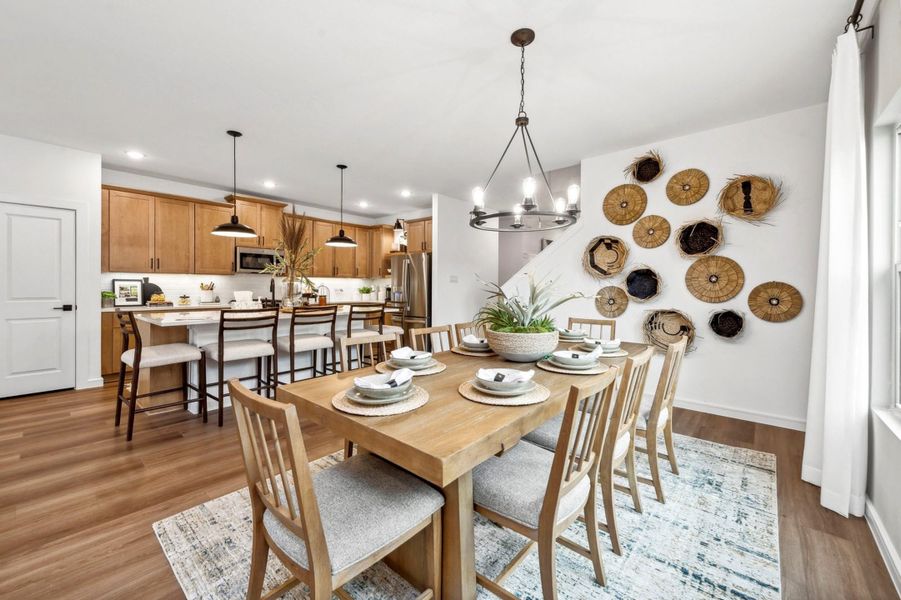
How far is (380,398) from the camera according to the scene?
4.53 feet

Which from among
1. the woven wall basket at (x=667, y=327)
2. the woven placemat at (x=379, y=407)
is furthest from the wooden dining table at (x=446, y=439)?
the woven wall basket at (x=667, y=327)

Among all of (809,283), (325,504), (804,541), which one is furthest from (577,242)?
(325,504)

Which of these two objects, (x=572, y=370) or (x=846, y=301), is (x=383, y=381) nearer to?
(x=572, y=370)

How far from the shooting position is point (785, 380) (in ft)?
10.5

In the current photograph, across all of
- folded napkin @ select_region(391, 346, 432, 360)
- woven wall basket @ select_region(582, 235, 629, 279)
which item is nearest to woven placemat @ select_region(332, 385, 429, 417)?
folded napkin @ select_region(391, 346, 432, 360)

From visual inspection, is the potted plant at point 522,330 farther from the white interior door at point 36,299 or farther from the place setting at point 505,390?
the white interior door at point 36,299

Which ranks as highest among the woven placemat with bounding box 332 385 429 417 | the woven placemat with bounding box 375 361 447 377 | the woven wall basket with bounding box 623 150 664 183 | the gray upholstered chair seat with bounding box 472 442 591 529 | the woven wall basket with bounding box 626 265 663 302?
the woven wall basket with bounding box 623 150 664 183

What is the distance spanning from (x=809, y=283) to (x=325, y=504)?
12.8 ft

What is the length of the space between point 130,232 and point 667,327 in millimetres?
6281

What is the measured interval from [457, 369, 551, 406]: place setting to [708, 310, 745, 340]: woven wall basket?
2744 mm

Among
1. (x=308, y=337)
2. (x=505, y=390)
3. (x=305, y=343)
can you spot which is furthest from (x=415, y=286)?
(x=505, y=390)

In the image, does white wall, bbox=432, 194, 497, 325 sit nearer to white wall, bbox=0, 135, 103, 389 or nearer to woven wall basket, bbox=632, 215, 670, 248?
woven wall basket, bbox=632, 215, 670, 248

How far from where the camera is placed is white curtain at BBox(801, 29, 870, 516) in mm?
1976

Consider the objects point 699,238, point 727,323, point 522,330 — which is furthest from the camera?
point 699,238
